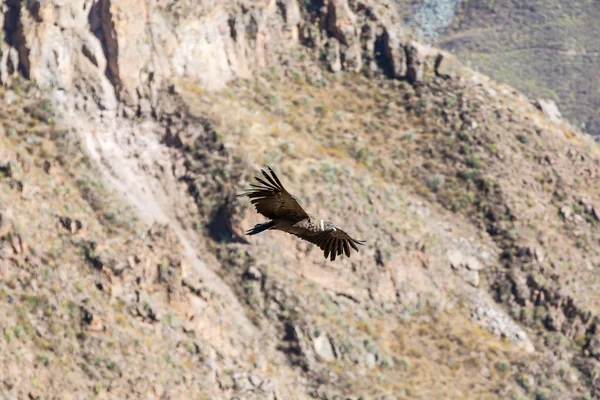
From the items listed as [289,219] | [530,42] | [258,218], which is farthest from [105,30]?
[530,42]

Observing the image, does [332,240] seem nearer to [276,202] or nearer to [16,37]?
[276,202]

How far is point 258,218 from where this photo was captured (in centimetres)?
5506

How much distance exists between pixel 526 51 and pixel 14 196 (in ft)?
326

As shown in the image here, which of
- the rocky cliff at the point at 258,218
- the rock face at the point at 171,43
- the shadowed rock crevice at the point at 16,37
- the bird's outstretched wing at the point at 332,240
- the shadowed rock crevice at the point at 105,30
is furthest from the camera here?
the shadowed rock crevice at the point at 105,30

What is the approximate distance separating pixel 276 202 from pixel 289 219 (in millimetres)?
535

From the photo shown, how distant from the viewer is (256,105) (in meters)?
63.3

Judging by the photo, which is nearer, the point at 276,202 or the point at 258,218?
the point at 276,202

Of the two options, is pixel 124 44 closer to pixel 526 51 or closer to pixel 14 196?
pixel 14 196

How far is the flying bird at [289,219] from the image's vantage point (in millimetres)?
20500

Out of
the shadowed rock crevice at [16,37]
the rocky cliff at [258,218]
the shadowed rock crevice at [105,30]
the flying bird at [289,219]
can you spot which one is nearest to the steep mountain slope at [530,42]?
the rocky cliff at [258,218]

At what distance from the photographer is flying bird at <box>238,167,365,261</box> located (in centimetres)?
2050

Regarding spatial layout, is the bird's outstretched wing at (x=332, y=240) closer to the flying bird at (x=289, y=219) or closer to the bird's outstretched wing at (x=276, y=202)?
the flying bird at (x=289, y=219)

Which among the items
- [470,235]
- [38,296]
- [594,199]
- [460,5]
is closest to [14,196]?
[38,296]

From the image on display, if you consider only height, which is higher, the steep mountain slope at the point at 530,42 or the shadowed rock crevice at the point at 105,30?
the shadowed rock crevice at the point at 105,30
